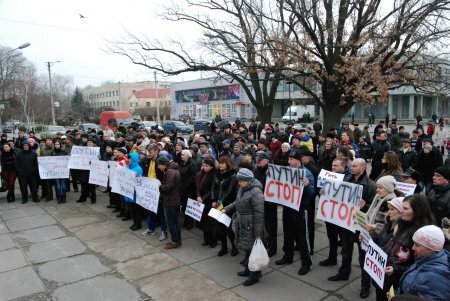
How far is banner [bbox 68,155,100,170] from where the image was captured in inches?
394

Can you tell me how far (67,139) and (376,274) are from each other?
1031 cm

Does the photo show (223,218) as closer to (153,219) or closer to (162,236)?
(162,236)

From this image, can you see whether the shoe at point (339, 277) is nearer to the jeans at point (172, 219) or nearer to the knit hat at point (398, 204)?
the knit hat at point (398, 204)

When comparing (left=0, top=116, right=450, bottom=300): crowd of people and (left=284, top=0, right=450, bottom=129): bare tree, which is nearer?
(left=0, top=116, right=450, bottom=300): crowd of people

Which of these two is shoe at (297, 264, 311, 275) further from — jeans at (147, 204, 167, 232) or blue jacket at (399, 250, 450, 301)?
jeans at (147, 204, 167, 232)

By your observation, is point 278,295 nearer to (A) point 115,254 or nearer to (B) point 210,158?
(B) point 210,158

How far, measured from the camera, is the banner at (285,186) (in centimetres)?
546

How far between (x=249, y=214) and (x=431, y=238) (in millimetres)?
2608

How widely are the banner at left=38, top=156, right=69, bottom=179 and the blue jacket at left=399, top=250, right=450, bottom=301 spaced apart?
964 centimetres

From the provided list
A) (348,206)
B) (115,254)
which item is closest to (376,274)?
(348,206)

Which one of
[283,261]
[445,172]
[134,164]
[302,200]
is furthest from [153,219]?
[445,172]

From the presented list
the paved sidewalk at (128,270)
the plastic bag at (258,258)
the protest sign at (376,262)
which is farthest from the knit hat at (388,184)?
the plastic bag at (258,258)

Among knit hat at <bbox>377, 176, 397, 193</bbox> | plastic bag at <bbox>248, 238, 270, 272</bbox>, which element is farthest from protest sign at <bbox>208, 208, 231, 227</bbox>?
knit hat at <bbox>377, 176, 397, 193</bbox>

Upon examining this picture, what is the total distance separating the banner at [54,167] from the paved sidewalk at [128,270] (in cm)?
216
